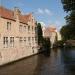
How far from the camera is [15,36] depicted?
36.0 metres

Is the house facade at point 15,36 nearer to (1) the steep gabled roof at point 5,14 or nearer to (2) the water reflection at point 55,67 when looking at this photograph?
(1) the steep gabled roof at point 5,14

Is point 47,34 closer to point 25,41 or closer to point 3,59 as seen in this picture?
point 25,41

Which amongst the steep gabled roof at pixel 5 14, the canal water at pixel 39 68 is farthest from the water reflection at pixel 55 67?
the steep gabled roof at pixel 5 14

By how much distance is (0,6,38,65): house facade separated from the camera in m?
30.8

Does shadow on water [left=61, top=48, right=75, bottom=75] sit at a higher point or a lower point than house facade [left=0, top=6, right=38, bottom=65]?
lower

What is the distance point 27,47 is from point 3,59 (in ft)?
43.0

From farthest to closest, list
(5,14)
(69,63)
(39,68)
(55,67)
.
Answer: (5,14) → (69,63) → (55,67) → (39,68)

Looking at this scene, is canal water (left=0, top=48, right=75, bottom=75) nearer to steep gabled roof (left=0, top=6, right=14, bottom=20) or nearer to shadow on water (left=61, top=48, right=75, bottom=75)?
shadow on water (left=61, top=48, right=75, bottom=75)

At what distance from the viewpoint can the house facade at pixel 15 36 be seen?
3080cm

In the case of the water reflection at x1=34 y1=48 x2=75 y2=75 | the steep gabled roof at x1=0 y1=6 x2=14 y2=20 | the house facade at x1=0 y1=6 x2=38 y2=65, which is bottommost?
the water reflection at x1=34 y1=48 x2=75 y2=75

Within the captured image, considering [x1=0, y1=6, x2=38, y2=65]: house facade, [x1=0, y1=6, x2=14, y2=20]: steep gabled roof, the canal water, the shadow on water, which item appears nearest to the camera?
the canal water

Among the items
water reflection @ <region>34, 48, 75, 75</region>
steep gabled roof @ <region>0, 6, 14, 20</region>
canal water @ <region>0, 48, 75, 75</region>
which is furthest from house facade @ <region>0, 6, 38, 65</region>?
water reflection @ <region>34, 48, 75, 75</region>

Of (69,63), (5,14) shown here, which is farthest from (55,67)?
(5,14)

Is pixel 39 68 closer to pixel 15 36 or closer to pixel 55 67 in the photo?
pixel 55 67
